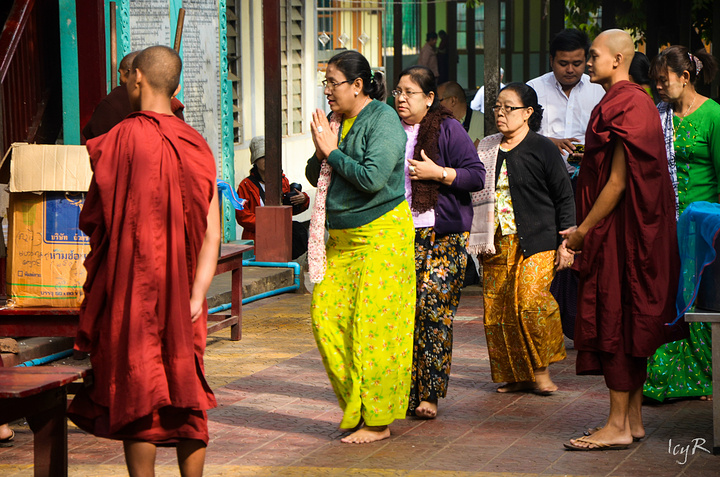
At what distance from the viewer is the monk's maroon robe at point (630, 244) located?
498 centimetres

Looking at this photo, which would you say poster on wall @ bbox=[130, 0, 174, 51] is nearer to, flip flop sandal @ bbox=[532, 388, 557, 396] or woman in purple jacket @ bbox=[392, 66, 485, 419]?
woman in purple jacket @ bbox=[392, 66, 485, 419]

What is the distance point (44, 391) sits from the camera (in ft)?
12.7

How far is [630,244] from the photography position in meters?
5.05

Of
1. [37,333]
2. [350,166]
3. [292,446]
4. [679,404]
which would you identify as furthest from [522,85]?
[37,333]

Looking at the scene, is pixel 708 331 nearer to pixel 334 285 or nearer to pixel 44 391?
pixel 334 285

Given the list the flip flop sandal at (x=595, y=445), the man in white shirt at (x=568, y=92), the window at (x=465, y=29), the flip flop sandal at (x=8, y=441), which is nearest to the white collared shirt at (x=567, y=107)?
the man in white shirt at (x=568, y=92)

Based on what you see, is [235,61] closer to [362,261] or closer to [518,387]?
[518,387]

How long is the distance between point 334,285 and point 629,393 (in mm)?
1551

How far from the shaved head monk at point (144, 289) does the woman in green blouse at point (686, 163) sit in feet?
10.3

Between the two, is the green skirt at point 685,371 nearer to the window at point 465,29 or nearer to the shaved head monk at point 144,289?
the shaved head monk at point 144,289

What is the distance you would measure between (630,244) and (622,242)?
0.05 meters

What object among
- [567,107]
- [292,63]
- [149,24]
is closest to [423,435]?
[567,107]

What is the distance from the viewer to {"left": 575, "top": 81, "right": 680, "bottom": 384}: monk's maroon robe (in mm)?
4984

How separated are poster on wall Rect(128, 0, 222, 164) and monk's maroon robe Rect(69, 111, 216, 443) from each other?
633 cm
